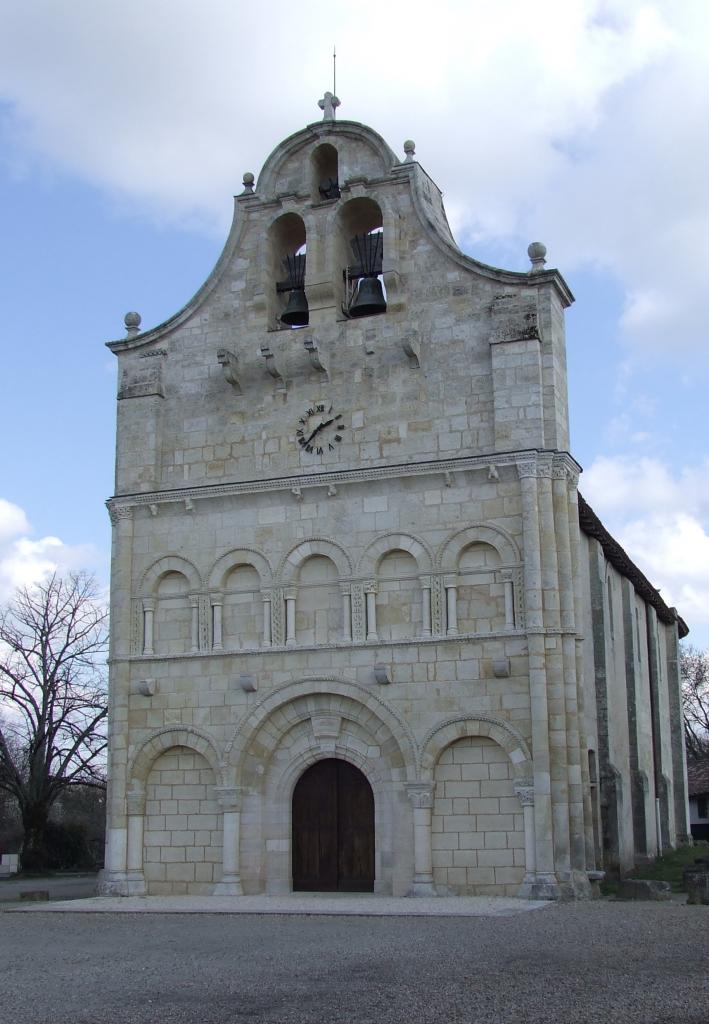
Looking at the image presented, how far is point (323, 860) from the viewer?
81.9 feet

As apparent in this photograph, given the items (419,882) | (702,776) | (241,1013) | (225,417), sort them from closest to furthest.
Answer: (241,1013), (419,882), (225,417), (702,776)

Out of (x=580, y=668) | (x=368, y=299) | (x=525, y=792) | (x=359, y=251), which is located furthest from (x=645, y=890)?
(x=359, y=251)

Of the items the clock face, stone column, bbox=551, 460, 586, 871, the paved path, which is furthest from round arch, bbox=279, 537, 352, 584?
the paved path

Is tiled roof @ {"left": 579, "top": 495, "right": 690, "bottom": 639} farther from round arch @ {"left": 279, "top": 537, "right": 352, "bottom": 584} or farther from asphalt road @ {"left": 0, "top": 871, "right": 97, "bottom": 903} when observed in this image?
asphalt road @ {"left": 0, "top": 871, "right": 97, "bottom": 903}

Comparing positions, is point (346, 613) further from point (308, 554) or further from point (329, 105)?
point (329, 105)

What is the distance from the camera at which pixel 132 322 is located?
29.2 m

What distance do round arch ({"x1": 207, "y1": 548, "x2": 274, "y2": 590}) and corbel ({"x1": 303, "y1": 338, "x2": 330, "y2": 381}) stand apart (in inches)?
161

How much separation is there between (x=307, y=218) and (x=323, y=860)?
13847 mm

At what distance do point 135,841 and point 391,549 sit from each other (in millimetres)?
8070

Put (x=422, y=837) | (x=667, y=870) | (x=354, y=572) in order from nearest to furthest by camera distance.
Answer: (x=422, y=837) < (x=354, y=572) < (x=667, y=870)

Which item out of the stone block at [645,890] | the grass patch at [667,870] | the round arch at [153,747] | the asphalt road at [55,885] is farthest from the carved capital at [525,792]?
the asphalt road at [55,885]

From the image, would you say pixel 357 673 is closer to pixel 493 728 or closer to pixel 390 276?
pixel 493 728

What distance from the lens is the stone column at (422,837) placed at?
23453 mm

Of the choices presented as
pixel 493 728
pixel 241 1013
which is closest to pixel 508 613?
pixel 493 728
